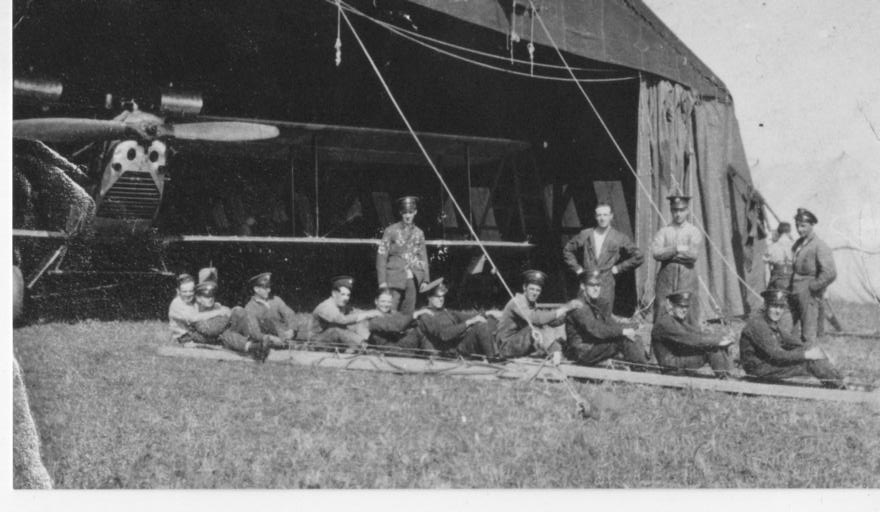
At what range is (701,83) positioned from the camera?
10.9 meters

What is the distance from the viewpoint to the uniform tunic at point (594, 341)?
720cm

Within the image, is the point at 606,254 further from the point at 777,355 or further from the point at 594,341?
the point at 777,355

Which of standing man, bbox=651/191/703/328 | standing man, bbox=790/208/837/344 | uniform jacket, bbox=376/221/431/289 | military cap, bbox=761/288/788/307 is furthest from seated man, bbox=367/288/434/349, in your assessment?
standing man, bbox=790/208/837/344

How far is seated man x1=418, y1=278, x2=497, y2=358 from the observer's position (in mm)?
7586

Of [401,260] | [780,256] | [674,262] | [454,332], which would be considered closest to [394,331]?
[454,332]

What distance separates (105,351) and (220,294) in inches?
230

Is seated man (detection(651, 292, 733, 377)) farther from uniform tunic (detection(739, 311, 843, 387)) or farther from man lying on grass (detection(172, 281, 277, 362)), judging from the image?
man lying on grass (detection(172, 281, 277, 362))

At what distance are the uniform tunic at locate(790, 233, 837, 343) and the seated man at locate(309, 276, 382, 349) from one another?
4.54 meters

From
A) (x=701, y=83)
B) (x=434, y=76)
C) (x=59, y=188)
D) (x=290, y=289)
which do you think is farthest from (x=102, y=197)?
(x=701, y=83)

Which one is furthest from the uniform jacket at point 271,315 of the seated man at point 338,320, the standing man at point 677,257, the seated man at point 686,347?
the standing man at point 677,257

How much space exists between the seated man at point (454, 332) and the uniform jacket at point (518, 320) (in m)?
0.18

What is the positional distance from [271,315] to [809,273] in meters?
5.88

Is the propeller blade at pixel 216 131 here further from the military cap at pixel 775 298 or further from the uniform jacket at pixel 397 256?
the military cap at pixel 775 298
